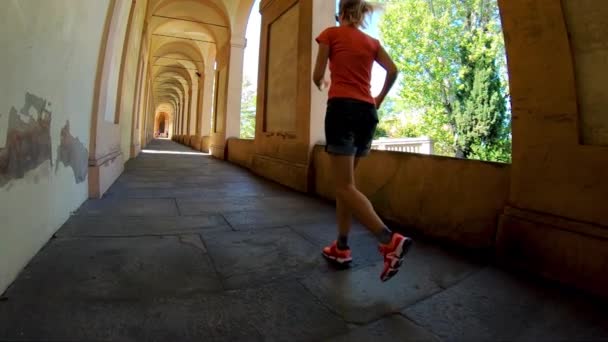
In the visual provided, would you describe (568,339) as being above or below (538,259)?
below

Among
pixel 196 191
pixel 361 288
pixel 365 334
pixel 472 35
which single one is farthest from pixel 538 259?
pixel 472 35

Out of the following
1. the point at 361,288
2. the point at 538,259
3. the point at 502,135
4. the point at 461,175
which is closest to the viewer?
the point at 361,288

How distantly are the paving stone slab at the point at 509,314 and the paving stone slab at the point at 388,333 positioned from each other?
0.18 ft

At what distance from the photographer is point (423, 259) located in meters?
2.14

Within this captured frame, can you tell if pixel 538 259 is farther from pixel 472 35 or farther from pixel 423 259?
pixel 472 35

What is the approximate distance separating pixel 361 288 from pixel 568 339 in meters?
0.83

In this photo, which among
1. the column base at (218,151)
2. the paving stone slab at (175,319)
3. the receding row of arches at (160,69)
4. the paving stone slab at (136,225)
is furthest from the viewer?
the column base at (218,151)

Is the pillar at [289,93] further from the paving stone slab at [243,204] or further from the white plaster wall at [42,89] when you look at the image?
the white plaster wall at [42,89]

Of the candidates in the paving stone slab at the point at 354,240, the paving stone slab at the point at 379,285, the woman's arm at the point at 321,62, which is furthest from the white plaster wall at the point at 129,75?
the paving stone slab at the point at 379,285

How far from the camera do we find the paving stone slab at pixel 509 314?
131cm

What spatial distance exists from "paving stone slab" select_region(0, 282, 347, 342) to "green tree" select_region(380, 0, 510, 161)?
59.2 ft

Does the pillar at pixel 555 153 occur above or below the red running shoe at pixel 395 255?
above

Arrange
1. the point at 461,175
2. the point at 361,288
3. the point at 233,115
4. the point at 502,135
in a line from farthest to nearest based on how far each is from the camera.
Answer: the point at 502,135 < the point at 233,115 < the point at 461,175 < the point at 361,288

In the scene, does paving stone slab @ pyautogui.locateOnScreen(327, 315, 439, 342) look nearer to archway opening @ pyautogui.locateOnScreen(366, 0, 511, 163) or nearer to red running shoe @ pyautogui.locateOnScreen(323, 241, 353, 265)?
red running shoe @ pyautogui.locateOnScreen(323, 241, 353, 265)
